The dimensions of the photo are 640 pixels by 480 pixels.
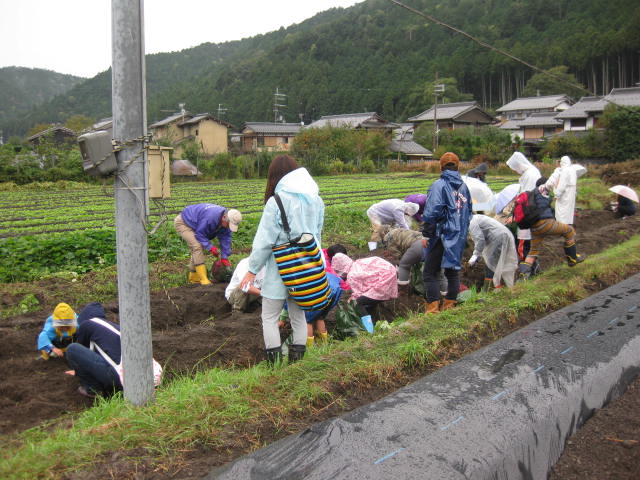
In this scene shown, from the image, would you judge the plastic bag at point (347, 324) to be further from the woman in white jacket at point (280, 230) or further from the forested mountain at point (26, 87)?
the forested mountain at point (26, 87)

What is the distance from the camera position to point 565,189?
30.8 ft

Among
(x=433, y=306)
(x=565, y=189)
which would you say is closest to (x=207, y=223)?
(x=433, y=306)

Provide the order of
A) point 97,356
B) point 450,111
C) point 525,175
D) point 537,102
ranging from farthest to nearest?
point 537,102 < point 450,111 < point 525,175 < point 97,356

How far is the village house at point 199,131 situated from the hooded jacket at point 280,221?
44.5 metres

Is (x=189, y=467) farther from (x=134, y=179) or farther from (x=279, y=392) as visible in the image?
(x=134, y=179)

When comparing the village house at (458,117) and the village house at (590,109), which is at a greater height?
the village house at (458,117)

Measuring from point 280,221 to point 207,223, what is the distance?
10.1 feet

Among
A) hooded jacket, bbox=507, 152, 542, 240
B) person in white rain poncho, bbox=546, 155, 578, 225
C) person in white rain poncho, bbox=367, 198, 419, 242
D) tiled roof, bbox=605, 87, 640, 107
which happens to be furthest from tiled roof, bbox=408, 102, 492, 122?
person in white rain poncho, bbox=367, 198, 419, 242

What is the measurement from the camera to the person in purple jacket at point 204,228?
632 cm

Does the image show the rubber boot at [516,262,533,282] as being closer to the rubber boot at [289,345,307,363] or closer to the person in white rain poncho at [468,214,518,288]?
the person in white rain poncho at [468,214,518,288]

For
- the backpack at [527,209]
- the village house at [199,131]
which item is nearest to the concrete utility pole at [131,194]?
the backpack at [527,209]

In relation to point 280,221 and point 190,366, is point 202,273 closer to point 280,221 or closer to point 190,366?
point 190,366

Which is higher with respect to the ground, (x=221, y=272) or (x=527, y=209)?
(x=527, y=209)

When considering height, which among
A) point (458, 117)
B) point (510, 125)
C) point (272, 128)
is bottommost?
point (510, 125)
